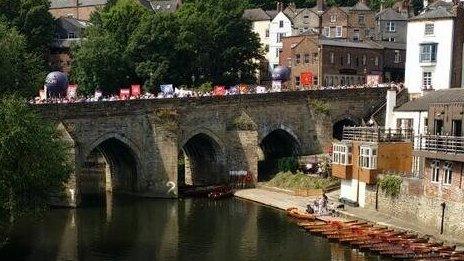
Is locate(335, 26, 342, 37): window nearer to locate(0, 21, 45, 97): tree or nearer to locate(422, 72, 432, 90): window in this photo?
locate(422, 72, 432, 90): window

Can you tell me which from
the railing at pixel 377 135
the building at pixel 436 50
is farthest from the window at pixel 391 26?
the railing at pixel 377 135

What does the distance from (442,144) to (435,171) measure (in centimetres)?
190

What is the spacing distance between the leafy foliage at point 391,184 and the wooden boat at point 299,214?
555cm

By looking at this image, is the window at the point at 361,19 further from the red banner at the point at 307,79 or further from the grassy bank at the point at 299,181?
the grassy bank at the point at 299,181

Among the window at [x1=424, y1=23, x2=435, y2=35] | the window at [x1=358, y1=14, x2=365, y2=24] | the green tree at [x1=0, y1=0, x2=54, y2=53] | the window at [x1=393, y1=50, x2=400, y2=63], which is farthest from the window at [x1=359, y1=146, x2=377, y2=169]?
the green tree at [x1=0, y1=0, x2=54, y2=53]

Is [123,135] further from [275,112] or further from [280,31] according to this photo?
[280,31]

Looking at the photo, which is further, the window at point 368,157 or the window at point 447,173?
the window at point 368,157

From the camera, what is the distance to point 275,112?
2894 inches

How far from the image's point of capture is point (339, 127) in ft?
263

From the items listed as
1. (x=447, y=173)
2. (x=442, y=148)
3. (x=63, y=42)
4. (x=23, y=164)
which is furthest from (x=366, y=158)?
(x=63, y=42)

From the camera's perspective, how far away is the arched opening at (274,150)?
243 feet

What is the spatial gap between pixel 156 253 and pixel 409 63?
136ft

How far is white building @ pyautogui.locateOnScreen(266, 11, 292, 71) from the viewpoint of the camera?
117m

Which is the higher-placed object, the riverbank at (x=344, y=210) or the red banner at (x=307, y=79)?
the red banner at (x=307, y=79)
